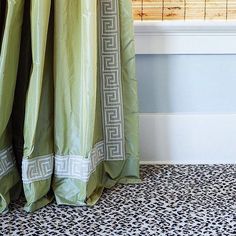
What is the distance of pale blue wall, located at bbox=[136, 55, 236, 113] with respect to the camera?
81.7 inches

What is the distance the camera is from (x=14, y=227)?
1570 mm

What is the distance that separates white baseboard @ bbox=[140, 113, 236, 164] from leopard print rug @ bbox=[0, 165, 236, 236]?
16 centimetres

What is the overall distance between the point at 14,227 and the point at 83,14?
765 mm

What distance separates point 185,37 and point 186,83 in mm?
209

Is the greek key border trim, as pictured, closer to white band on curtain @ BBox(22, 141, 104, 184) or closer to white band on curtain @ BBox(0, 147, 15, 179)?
white band on curtain @ BBox(22, 141, 104, 184)

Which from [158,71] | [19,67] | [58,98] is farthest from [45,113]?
[158,71]

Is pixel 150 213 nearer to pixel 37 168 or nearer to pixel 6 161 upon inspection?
pixel 37 168

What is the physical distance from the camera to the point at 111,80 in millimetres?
1828

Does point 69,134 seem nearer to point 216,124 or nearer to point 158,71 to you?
point 158,71

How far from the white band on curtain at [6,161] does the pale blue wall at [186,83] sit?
0.66m

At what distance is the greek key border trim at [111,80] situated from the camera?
1768 millimetres

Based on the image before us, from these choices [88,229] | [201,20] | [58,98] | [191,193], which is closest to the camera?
[88,229]

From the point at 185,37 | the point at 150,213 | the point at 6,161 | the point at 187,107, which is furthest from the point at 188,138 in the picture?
the point at 6,161

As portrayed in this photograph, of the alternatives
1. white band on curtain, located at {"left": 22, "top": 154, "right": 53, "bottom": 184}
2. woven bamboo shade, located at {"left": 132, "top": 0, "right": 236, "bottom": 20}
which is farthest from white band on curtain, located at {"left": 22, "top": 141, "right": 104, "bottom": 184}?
woven bamboo shade, located at {"left": 132, "top": 0, "right": 236, "bottom": 20}
